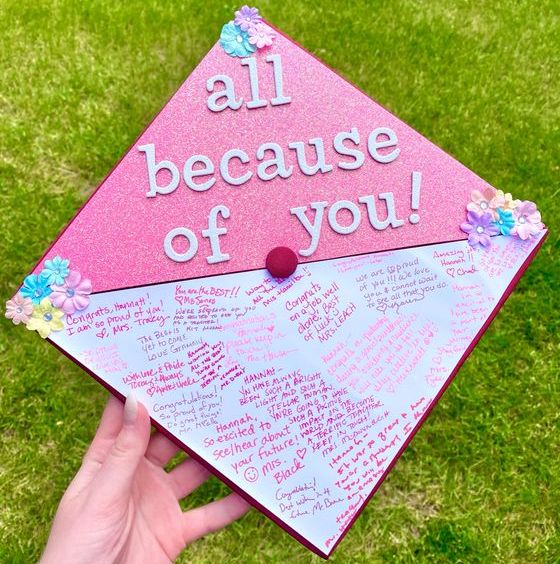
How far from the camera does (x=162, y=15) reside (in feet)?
8.71

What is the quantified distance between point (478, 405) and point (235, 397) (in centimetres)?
108

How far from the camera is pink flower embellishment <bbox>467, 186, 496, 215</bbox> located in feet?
5.87

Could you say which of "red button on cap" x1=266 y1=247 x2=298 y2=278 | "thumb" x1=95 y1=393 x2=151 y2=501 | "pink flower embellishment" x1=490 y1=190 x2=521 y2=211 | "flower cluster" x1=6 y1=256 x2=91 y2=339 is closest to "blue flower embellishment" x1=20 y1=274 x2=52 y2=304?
"flower cluster" x1=6 y1=256 x2=91 y2=339

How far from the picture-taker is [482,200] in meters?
1.80

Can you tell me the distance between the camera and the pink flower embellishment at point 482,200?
1.79 m

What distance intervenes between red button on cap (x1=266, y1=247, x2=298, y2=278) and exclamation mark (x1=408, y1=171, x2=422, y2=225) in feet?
1.18

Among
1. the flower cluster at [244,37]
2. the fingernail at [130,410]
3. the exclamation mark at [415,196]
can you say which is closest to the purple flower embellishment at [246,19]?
the flower cluster at [244,37]

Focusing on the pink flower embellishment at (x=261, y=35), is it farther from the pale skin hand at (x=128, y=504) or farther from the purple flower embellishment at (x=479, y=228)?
the pale skin hand at (x=128, y=504)

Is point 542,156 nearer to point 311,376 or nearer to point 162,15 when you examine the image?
point 311,376

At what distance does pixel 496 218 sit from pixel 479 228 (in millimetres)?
65

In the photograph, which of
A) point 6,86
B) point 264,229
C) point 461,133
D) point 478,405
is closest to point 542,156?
point 461,133

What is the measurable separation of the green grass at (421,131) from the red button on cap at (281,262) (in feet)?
3.20

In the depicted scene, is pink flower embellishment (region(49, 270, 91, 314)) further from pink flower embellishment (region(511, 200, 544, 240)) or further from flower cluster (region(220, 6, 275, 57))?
pink flower embellishment (region(511, 200, 544, 240))

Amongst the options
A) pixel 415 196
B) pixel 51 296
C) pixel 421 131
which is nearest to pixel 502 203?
pixel 415 196
